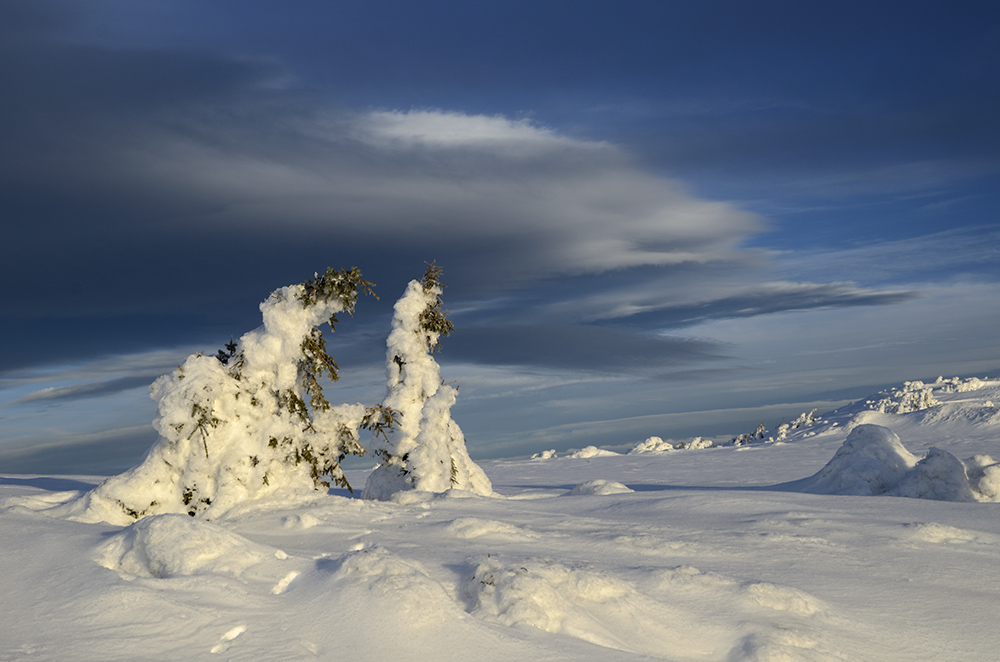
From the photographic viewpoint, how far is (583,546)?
627 centimetres

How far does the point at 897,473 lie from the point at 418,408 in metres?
8.74

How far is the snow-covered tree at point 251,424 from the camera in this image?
8266 millimetres

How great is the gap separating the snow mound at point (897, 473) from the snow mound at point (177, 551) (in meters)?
11.1

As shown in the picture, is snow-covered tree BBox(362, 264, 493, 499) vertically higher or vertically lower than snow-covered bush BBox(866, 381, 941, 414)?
higher

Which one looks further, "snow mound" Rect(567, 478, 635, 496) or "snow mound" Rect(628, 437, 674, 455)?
"snow mound" Rect(628, 437, 674, 455)

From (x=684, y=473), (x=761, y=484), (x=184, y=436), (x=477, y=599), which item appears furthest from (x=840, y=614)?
(x=684, y=473)

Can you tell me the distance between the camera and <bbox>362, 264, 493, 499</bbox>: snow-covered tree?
39.5 feet

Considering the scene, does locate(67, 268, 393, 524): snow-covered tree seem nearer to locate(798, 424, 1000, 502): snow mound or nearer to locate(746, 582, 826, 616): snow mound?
locate(746, 582, 826, 616): snow mound

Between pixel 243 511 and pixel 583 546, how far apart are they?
4.03 metres

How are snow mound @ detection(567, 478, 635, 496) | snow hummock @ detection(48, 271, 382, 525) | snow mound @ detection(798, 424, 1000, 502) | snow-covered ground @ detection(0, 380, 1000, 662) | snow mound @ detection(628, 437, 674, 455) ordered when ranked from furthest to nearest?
snow mound @ detection(628, 437, 674, 455)
snow mound @ detection(567, 478, 635, 496)
snow mound @ detection(798, 424, 1000, 502)
snow hummock @ detection(48, 271, 382, 525)
snow-covered ground @ detection(0, 380, 1000, 662)

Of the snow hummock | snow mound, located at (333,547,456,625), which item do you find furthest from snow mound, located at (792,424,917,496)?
snow mound, located at (333,547,456,625)

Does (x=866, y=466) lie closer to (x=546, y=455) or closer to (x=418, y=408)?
(x=418, y=408)

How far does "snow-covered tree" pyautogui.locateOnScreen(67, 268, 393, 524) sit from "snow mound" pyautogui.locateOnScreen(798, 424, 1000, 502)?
8991 millimetres

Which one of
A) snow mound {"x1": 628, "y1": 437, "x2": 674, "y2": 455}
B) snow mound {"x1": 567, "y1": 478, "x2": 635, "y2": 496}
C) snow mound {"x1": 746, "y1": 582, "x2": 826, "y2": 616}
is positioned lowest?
snow mound {"x1": 628, "y1": 437, "x2": 674, "y2": 455}
